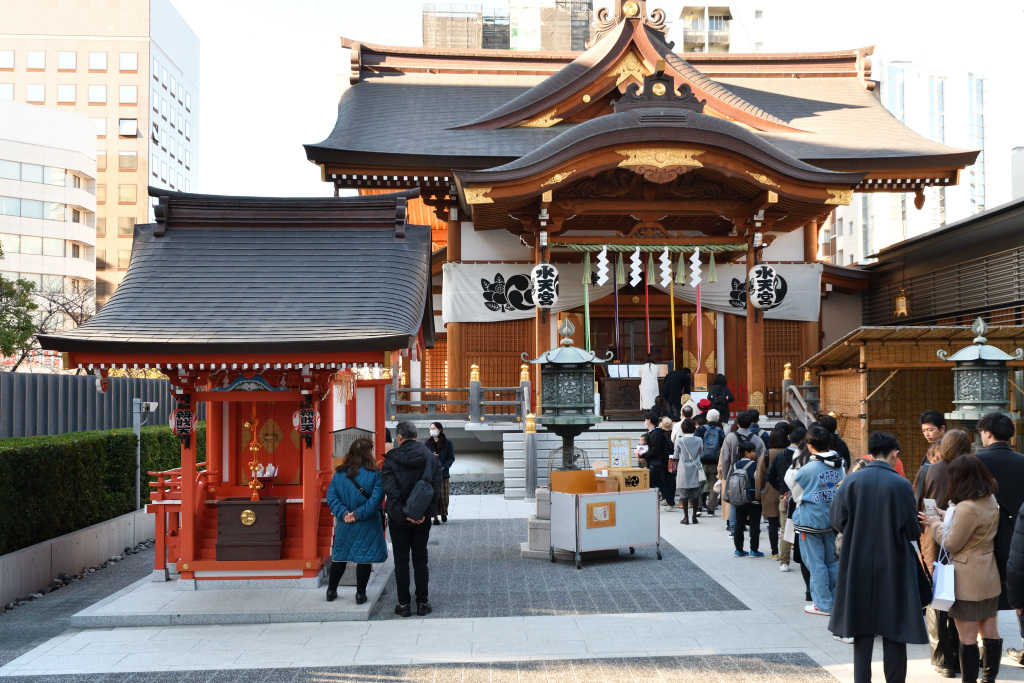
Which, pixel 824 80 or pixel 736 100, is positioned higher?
pixel 824 80

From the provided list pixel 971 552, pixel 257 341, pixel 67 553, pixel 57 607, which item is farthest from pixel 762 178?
pixel 57 607

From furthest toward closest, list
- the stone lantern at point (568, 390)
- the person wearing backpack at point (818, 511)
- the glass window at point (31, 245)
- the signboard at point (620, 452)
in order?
1. the glass window at point (31, 245)
2. the signboard at point (620, 452)
3. the stone lantern at point (568, 390)
4. the person wearing backpack at point (818, 511)

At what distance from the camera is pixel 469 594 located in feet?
27.2

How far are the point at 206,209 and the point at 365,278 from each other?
2.23 metres

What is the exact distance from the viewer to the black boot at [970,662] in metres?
5.29

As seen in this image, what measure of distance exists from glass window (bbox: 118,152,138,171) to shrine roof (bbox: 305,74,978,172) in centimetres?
4540

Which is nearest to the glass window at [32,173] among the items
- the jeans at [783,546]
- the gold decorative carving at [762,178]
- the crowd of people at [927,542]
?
the gold decorative carving at [762,178]

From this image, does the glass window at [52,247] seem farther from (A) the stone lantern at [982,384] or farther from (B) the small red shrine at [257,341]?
(A) the stone lantern at [982,384]

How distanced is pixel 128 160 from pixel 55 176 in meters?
12.8

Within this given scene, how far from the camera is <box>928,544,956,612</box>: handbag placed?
5066 millimetres

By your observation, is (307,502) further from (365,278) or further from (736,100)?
(736,100)

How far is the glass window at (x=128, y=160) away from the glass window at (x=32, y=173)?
42.8 ft

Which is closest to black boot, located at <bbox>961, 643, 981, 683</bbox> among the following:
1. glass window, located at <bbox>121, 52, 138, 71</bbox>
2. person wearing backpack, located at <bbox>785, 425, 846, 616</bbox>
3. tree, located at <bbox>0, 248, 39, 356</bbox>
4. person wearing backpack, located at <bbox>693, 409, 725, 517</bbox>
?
person wearing backpack, located at <bbox>785, 425, 846, 616</bbox>

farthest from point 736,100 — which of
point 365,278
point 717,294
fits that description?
point 365,278
